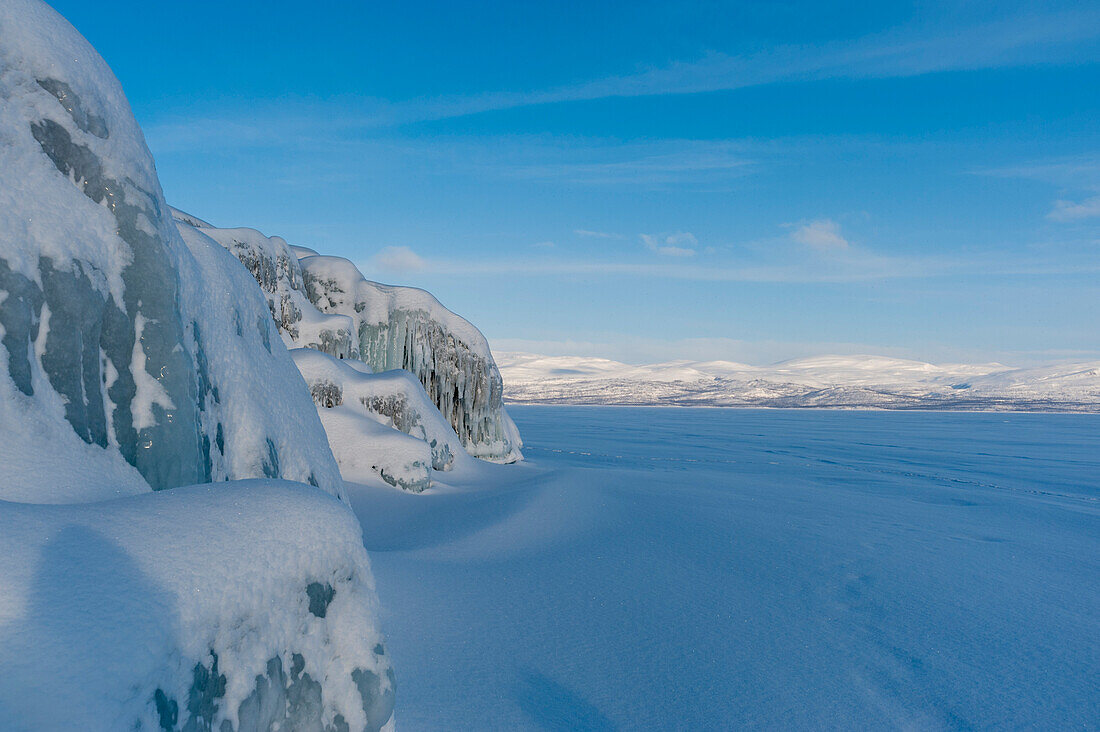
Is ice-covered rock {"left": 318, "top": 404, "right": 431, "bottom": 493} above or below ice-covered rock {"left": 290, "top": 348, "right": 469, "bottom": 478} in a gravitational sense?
below

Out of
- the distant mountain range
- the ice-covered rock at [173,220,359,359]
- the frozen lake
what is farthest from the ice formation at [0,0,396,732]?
the distant mountain range

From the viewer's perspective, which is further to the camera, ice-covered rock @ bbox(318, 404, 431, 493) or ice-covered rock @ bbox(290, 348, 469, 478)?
ice-covered rock @ bbox(290, 348, 469, 478)

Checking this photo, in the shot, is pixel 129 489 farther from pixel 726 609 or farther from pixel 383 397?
pixel 383 397

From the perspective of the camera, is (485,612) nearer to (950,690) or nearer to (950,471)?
(950,690)

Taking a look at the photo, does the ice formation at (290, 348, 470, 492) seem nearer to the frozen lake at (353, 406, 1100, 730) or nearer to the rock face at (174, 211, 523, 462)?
the frozen lake at (353, 406, 1100, 730)

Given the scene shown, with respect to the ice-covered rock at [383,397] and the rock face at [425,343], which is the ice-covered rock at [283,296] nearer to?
the rock face at [425,343]

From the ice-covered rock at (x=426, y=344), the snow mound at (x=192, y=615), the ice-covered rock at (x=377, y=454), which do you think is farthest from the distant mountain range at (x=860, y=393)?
the snow mound at (x=192, y=615)

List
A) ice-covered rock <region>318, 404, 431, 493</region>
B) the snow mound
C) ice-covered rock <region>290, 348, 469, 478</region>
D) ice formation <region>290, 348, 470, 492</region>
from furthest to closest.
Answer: ice-covered rock <region>290, 348, 469, 478</region> < ice formation <region>290, 348, 470, 492</region> < ice-covered rock <region>318, 404, 431, 493</region> < the snow mound
